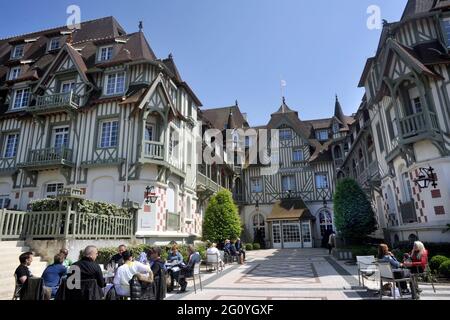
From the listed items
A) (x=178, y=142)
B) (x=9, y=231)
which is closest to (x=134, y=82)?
(x=178, y=142)

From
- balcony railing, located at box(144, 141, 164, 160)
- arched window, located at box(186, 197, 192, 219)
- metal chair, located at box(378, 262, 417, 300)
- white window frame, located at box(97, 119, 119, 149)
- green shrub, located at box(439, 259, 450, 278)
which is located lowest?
green shrub, located at box(439, 259, 450, 278)

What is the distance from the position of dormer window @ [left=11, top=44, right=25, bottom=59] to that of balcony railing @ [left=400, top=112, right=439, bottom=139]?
24664 mm

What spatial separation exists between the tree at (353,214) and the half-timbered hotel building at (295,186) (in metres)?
10.4

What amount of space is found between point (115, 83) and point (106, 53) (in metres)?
2.45

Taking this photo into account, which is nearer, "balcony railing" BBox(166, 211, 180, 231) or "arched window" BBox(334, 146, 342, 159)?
"balcony railing" BBox(166, 211, 180, 231)

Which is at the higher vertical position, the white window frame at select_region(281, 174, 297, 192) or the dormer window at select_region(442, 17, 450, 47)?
the dormer window at select_region(442, 17, 450, 47)

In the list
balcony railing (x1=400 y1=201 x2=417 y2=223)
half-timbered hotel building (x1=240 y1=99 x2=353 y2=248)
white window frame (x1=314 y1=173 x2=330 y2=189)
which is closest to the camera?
balcony railing (x1=400 y1=201 x2=417 y2=223)

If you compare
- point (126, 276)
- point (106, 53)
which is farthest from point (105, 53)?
point (126, 276)

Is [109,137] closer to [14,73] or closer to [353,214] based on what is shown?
[14,73]

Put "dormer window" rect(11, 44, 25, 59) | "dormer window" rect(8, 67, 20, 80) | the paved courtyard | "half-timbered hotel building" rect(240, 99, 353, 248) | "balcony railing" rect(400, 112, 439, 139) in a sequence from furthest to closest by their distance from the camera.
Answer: "half-timbered hotel building" rect(240, 99, 353, 248) < "dormer window" rect(11, 44, 25, 59) < "dormer window" rect(8, 67, 20, 80) < "balcony railing" rect(400, 112, 439, 139) < the paved courtyard

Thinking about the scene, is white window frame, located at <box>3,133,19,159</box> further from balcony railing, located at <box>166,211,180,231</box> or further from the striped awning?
the striped awning

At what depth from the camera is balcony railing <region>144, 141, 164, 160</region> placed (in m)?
14.7

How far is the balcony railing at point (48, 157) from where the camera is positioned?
49.3 ft

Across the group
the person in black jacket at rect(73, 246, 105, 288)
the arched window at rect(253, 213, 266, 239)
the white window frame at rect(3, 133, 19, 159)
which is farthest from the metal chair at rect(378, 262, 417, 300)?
the arched window at rect(253, 213, 266, 239)
